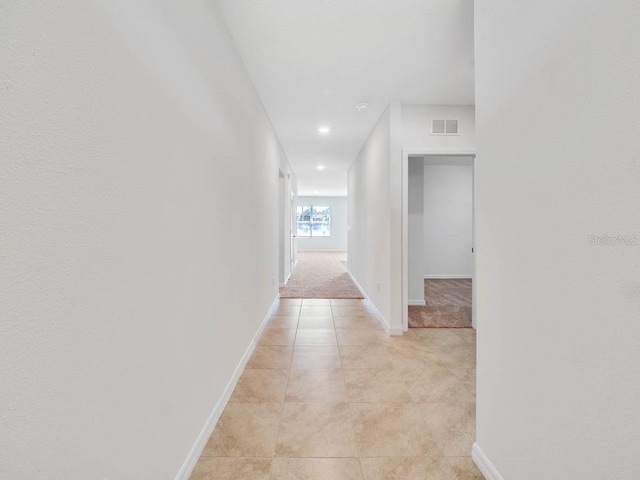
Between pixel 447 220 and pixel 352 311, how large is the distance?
157 inches

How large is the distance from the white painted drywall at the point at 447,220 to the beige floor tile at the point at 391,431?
530cm

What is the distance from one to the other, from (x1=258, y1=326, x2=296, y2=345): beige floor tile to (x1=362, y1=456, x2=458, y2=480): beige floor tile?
1628 millimetres

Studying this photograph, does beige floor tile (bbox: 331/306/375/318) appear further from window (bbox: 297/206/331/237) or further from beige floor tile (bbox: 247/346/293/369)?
window (bbox: 297/206/331/237)

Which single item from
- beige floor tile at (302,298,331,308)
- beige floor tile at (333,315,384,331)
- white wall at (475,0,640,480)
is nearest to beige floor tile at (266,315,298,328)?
beige floor tile at (333,315,384,331)

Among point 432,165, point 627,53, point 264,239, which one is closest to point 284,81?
point 264,239

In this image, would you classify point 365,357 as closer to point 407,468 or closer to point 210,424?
point 407,468

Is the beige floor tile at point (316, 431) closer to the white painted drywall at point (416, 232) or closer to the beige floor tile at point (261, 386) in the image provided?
the beige floor tile at point (261, 386)

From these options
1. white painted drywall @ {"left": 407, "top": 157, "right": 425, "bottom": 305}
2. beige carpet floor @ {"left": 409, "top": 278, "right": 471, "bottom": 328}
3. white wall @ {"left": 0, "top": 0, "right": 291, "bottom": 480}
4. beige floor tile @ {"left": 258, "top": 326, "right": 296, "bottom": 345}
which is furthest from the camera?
white painted drywall @ {"left": 407, "top": 157, "right": 425, "bottom": 305}

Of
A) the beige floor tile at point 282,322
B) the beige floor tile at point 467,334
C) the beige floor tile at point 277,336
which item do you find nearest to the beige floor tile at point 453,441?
the beige floor tile at point 467,334

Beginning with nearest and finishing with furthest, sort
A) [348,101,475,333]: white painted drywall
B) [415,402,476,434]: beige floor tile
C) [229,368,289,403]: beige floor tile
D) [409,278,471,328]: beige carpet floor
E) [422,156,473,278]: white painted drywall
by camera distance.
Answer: [415,402,476,434]: beige floor tile
[229,368,289,403]: beige floor tile
[348,101,475,333]: white painted drywall
[409,278,471,328]: beige carpet floor
[422,156,473,278]: white painted drywall

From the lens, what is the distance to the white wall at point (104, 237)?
606 mm

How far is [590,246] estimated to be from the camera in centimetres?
85

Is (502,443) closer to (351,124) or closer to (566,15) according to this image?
(566,15)

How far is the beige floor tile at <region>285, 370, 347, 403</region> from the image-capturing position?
6.61 feet
